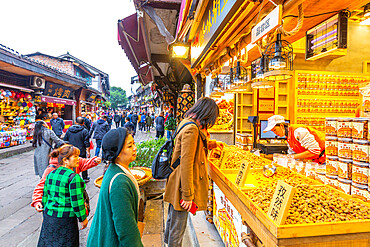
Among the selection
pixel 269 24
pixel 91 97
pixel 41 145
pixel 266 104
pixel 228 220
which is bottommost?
pixel 228 220

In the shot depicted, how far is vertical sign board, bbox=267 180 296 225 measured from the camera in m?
1.34

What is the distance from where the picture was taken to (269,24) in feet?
5.37

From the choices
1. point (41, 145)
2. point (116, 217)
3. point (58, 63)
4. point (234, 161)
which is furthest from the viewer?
point (58, 63)

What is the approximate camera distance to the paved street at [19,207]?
10.5ft

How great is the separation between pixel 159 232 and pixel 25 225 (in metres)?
2.31

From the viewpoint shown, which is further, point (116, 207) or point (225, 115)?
point (225, 115)

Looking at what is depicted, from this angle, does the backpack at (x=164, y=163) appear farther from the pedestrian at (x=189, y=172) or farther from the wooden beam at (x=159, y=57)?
the wooden beam at (x=159, y=57)

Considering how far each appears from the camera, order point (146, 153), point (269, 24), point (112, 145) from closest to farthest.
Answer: point (112, 145), point (269, 24), point (146, 153)

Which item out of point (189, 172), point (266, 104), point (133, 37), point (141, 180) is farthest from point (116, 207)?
point (266, 104)

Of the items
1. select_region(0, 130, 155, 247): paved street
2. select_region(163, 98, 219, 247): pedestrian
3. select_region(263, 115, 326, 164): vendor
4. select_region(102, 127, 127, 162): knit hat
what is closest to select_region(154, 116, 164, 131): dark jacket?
select_region(0, 130, 155, 247): paved street

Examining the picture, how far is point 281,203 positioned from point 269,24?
134cm

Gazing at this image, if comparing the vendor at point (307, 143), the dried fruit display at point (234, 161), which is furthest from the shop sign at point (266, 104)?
the dried fruit display at point (234, 161)

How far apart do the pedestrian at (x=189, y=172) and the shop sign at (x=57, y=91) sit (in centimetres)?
1393

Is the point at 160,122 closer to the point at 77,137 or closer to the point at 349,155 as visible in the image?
the point at 77,137
